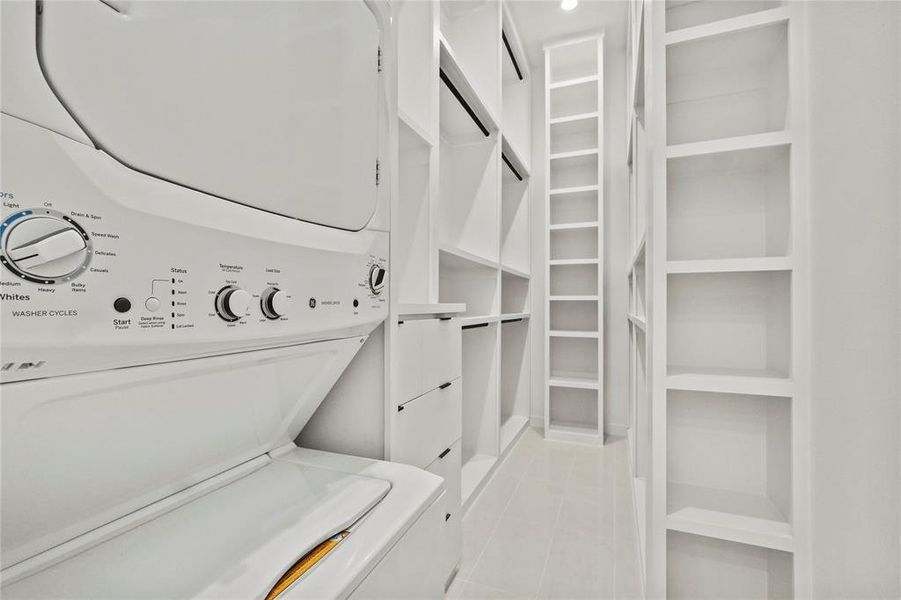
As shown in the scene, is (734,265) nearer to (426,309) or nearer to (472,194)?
(426,309)

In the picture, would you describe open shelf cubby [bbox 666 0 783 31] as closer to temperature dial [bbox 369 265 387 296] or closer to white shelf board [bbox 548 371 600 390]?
temperature dial [bbox 369 265 387 296]

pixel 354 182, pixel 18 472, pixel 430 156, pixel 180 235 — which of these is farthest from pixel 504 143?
pixel 18 472

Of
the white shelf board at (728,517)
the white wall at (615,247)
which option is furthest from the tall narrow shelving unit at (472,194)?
the white shelf board at (728,517)

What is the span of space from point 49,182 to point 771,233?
159cm

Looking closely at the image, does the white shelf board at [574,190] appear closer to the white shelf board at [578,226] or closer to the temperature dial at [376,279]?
the white shelf board at [578,226]

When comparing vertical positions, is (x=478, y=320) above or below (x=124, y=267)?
below

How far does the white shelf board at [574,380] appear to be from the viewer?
2803 millimetres

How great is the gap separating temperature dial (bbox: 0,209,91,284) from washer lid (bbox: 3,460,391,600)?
39cm

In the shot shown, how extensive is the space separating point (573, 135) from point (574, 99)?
0.95ft

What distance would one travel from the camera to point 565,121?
2.96m

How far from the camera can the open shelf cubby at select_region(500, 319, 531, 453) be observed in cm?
321

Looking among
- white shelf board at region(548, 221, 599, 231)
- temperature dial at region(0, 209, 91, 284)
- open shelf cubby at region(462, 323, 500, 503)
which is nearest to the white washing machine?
temperature dial at region(0, 209, 91, 284)

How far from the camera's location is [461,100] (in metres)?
2.09

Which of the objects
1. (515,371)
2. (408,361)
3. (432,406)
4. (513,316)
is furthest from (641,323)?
(515,371)
